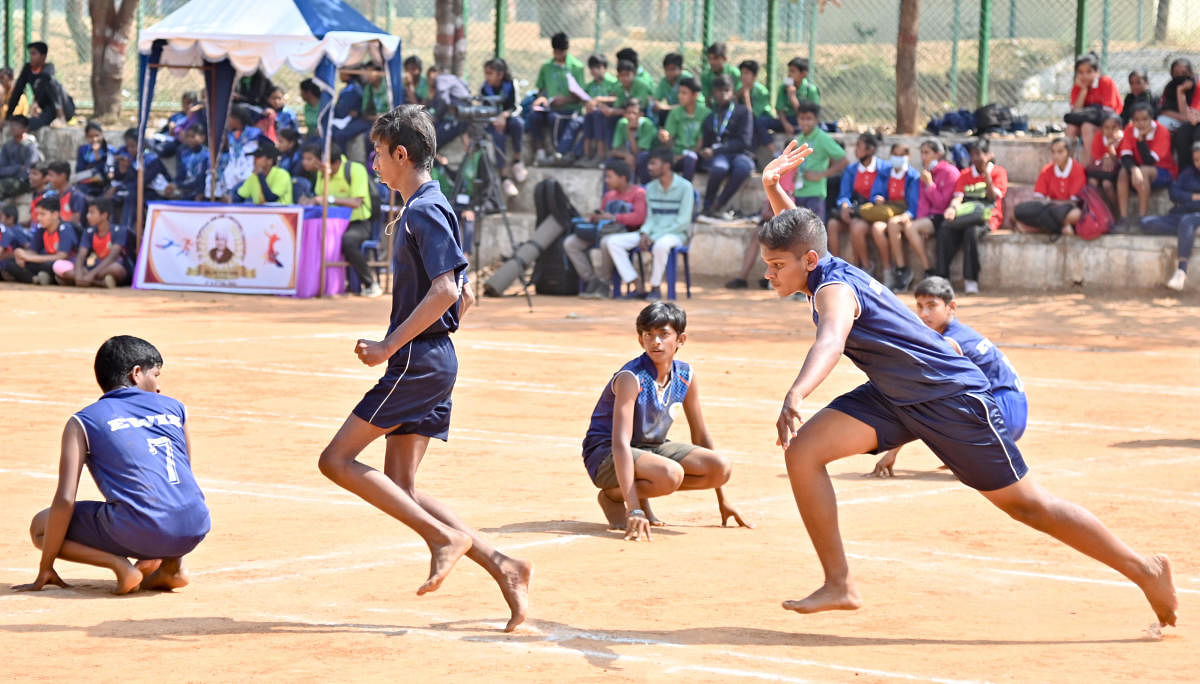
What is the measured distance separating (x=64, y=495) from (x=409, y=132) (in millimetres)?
1875

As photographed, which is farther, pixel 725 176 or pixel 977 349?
pixel 725 176

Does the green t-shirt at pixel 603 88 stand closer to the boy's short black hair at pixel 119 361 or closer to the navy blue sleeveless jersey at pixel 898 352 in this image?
the boy's short black hair at pixel 119 361

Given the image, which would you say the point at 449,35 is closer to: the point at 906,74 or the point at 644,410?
the point at 906,74

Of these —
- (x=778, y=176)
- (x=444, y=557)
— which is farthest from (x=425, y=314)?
(x=778, y=176)

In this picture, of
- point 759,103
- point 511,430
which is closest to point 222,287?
point 759,103

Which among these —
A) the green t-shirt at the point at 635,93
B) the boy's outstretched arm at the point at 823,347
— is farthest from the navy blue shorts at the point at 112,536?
the green t-shirt at the point at 635,93

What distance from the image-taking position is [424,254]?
6020 mm

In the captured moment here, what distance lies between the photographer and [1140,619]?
6328 millimetres

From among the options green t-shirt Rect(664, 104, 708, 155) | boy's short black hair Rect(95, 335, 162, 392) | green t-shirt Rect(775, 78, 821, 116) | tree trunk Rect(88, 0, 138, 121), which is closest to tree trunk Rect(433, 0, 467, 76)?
green t-shirt Rect(664, 104, 708, 155)

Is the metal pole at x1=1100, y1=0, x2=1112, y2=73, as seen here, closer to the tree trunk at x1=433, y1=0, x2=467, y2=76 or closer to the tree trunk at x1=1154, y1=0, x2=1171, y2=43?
the tree trunk at x1=1154, y1=0, x2=1171, y2=43

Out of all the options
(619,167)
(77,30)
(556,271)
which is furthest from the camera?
(77,30)

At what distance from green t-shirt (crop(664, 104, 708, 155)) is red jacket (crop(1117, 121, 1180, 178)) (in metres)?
5.31

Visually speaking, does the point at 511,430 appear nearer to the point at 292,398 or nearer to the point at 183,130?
the point at 292,398

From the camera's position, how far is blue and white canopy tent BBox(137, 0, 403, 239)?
20.6 m
